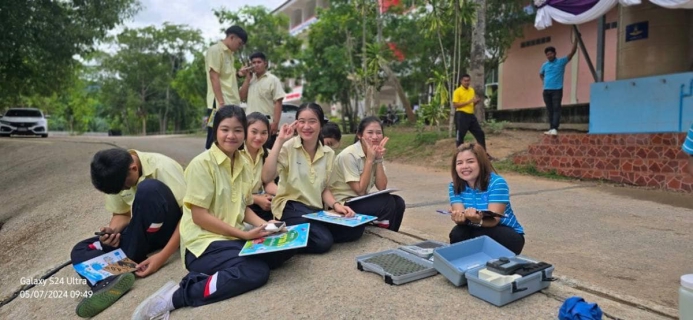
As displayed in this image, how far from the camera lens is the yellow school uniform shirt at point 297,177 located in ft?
11.6

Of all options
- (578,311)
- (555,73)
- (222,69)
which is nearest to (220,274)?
(578,311)

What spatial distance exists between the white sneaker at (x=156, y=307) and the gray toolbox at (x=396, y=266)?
114 cm

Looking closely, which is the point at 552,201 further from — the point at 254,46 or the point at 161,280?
the point at 254,46

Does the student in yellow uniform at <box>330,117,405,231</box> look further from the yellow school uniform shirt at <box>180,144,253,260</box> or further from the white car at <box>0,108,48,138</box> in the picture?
the white car at <box>0,108,48,138</box>

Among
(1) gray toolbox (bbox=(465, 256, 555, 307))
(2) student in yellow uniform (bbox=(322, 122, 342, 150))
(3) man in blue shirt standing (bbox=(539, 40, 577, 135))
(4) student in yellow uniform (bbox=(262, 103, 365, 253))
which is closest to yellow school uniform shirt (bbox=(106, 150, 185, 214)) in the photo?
(4) student in yellow uniform (bbox=(262, 103, 365, 253))

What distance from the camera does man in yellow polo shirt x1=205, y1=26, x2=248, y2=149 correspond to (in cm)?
483

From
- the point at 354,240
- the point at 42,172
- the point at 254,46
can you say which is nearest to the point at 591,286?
the point at 354,240

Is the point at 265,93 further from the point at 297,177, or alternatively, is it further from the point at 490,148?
the point at 490,148

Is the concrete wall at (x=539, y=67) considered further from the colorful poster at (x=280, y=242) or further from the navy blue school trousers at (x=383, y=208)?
the colorful poster at (x=280, y=242)

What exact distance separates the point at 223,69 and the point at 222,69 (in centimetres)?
1

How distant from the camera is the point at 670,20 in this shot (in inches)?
284

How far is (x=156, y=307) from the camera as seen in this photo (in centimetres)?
256

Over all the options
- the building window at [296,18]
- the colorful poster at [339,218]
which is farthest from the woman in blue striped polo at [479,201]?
the building window at [296,18]

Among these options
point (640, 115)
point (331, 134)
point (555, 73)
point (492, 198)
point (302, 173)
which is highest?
point (555, 73)
